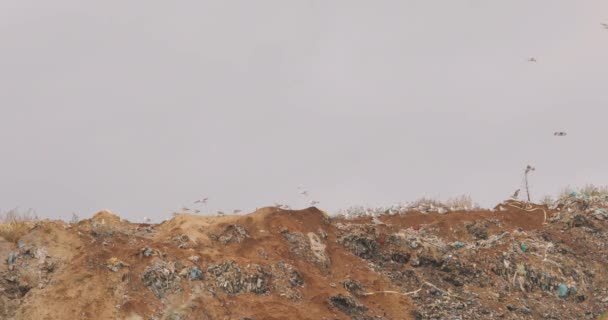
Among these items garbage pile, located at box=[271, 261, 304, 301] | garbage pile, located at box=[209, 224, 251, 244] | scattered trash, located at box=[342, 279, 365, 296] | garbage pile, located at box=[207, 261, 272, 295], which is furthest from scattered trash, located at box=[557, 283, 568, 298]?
garbage pile, located at box=[209, 224, 251, 244]

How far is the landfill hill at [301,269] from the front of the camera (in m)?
11.1

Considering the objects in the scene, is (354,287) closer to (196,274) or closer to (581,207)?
(196,274)

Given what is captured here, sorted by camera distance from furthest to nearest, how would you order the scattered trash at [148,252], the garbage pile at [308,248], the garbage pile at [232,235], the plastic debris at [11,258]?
the garbage pile at [308,248], the garbage pile at [232,235], the scattered trash at [148,252], the plastic debris at [11,258]

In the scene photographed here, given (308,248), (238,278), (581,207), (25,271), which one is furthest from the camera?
(581,207)

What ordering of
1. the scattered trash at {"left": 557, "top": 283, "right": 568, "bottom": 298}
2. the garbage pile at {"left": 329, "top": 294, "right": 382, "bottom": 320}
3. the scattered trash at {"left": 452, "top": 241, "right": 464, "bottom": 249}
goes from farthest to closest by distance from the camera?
the scattered trash at {"left": 452, "top": 241, "right": 464, "bottom": 249} → the scattered trash at {"left": 557, "top": 283, "right": 568, "bottom": 298} → the garbage pile at {"left": 329, "top": 294, "right": 382, "bottom": 320}

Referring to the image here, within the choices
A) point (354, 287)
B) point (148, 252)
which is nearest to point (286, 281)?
point (354, 287)

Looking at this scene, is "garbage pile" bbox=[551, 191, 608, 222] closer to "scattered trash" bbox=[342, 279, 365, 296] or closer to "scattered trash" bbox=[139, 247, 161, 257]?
"scattered trash" bbox=[342, 279, 365, 296]

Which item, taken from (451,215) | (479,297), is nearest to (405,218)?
(451,215)

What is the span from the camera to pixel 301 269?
12.6 m

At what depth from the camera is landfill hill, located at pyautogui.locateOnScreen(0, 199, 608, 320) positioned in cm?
1107

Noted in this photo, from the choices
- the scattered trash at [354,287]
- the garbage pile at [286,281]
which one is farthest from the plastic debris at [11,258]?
the scattered trash at [354,287]

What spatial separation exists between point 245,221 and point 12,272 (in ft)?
15.6

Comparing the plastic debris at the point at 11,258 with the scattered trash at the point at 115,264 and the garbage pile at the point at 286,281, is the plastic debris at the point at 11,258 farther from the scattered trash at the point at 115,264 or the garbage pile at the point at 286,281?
the garbage pile at the point at 286,281

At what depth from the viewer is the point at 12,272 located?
37.0ft
